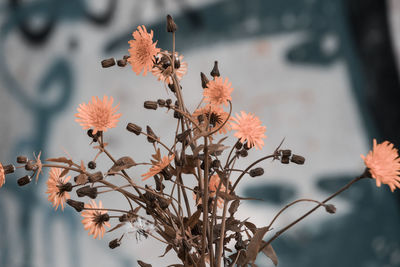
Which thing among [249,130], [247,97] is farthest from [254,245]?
[247,97]

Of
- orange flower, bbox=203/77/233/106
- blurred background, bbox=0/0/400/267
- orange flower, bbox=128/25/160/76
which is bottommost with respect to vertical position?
blurred background, bbox=0/0/400/267

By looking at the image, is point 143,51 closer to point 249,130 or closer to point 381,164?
point 249,130

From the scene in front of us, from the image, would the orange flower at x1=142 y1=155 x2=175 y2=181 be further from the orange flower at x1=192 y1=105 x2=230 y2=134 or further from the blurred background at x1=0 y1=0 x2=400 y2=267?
the blurred background at x1=0 y1=0 x2=400 y2=267

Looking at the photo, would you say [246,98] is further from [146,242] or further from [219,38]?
[146,242]

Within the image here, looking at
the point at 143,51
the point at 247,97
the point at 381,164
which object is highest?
the point at 143,51

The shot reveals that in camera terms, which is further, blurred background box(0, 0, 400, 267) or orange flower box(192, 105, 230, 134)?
blurred background box(0, 0, 400, 267)

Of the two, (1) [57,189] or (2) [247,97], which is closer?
(1) [57,189]

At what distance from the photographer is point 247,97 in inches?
53.9

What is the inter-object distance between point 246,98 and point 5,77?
852mm

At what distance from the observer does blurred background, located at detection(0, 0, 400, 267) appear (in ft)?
4.33

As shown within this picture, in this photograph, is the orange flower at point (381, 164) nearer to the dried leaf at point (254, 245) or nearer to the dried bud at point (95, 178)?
the dried leaf at point (254, 245)

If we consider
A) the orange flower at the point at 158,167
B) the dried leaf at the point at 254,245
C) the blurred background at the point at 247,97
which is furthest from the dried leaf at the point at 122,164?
the blurred background at the point at 247,97

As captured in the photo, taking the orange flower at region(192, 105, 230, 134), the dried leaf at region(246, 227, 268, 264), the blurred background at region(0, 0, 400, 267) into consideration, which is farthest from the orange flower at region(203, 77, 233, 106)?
the blurred background at region(0, 0, 400, 267)

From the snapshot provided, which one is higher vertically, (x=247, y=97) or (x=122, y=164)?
(x=122, y=164)
